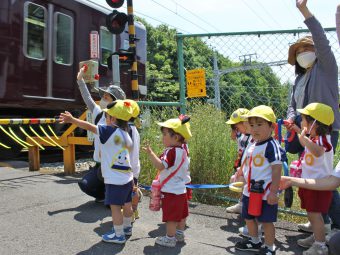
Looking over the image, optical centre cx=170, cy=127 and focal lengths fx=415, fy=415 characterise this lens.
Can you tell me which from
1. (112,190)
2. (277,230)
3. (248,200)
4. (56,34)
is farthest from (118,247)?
(56,34)

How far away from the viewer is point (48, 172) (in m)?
6.31

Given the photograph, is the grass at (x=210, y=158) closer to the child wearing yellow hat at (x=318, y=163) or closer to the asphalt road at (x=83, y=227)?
the asphalt road at (x=83, y=227)

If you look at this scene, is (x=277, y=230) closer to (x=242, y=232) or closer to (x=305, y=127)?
(x=242, y=232)

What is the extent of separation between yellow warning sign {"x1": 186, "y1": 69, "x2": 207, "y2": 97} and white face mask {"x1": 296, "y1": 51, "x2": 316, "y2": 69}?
1561 millimetres

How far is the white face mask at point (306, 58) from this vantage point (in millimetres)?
3576

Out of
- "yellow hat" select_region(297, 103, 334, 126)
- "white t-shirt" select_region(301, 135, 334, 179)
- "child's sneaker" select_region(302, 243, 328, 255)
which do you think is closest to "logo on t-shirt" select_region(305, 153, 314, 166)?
"white t-shirt" select_region(301, 135, 334, 179)

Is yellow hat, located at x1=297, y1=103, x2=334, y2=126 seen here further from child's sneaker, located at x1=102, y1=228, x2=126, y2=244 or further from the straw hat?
child's sneaker, located at x1=102, y1=228, x2=126, y2=244

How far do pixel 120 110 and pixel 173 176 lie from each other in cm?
70

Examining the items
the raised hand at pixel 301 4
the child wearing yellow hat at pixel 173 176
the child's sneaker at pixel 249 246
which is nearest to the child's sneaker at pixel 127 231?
the child wearing yellow hat at pixel 173 176

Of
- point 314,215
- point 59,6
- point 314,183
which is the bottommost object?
point 314,215

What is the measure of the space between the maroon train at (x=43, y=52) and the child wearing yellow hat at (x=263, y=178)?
4300 mm

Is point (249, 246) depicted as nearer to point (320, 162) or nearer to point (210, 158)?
point (320, 162)

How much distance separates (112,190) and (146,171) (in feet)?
7.03

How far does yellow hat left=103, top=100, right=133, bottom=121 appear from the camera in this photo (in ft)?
11.2
